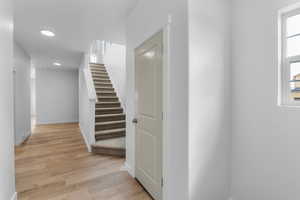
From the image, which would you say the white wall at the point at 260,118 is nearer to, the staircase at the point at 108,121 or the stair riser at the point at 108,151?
the stair riser at the point at 108,151

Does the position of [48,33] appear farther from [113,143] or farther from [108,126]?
[113,143]

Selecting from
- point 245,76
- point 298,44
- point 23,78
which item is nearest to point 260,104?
point 245,76

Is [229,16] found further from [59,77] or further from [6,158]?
[59,77]

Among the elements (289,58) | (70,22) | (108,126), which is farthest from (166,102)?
(108,126)

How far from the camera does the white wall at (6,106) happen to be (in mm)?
1385

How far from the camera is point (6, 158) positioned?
147cm

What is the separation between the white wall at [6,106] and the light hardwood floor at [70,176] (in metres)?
0.49

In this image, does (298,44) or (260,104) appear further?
(260,104)

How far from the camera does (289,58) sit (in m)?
1.32

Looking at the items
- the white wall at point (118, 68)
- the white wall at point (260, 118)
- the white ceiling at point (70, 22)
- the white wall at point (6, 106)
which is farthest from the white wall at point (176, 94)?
the white wall at point (118, 68)

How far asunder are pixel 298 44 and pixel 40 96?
8382mm

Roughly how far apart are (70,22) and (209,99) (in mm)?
2779

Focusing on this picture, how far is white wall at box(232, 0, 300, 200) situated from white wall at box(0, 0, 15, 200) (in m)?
2.34

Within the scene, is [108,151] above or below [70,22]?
below
